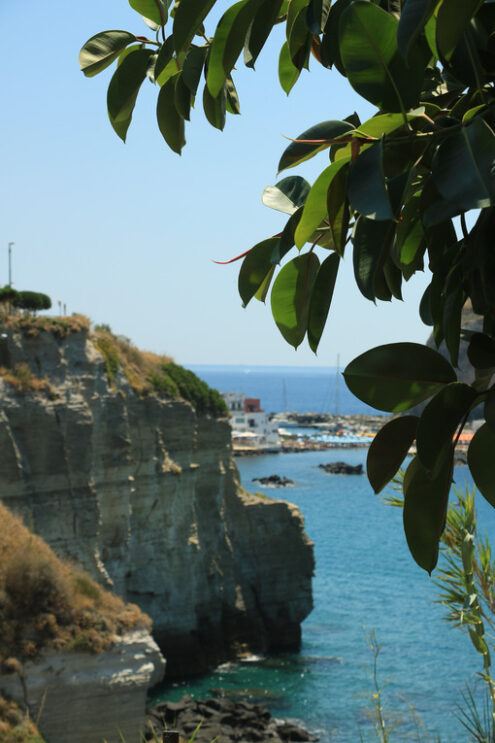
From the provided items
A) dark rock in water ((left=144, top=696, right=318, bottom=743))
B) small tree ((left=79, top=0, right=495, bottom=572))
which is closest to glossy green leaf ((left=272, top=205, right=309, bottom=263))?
small tree ((left=79, top=0, right=495, bottom=572))

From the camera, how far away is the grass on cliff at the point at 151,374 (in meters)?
26.7

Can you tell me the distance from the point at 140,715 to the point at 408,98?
45.7 feet

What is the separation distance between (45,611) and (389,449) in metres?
14.0

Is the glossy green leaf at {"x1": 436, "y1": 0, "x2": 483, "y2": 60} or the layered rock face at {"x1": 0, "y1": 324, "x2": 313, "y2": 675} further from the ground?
the glossy green leaf at {"x1": 436, "y1": 0, "x2": 483, "y2": 60}

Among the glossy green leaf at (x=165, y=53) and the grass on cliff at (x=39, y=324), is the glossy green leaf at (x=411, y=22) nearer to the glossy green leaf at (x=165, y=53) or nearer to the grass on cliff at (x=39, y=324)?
the glossy green leaf at (x=165, y=53)

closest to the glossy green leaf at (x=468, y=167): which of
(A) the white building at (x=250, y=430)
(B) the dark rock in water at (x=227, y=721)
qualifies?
(B) the dark rock in water at (x=227, y=721)

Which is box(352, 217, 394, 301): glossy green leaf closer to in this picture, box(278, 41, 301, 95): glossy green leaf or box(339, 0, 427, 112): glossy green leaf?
box(339, 0, 427, 112): glossy green leaf

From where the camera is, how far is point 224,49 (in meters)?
1.88

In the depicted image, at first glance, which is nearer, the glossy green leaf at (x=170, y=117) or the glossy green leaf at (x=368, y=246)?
the glossy green leaf at (x=368, y=246)

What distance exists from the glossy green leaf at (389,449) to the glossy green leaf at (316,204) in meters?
0.43

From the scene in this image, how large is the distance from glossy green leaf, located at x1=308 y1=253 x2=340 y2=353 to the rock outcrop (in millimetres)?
12712

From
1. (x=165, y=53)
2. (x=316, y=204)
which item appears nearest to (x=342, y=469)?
(x=165, y=53)

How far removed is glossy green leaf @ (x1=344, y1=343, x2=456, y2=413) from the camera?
66.2 inches

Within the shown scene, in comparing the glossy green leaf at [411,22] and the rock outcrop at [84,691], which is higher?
the glossy green leaf at [411,22]
